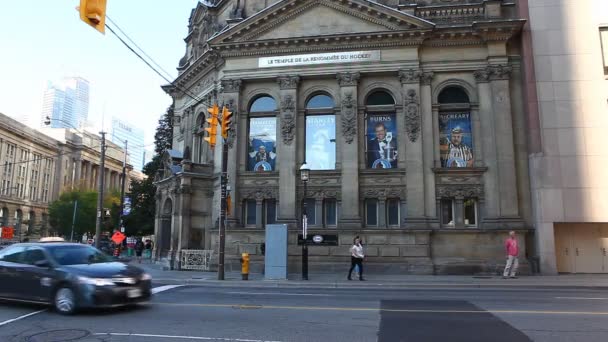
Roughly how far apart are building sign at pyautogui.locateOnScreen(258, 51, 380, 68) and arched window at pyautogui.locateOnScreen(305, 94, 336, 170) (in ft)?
7.15

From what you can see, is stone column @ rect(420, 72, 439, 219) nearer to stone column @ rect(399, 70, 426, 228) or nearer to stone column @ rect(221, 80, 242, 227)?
stone column @ rect(399, 70, 426, 228)

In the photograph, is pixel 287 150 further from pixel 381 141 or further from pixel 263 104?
pixel 381 141

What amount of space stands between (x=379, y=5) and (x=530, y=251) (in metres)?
14.9

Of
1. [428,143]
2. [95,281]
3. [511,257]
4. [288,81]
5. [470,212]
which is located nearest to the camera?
[95,281]

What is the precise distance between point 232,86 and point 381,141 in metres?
9.14

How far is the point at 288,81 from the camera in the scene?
26.1 m

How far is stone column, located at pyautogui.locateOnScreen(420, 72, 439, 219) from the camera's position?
78.9 ft

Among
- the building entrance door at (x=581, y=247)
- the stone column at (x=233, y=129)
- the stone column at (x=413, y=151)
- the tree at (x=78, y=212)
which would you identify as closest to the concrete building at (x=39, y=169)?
the tree at (x=78, y=212)

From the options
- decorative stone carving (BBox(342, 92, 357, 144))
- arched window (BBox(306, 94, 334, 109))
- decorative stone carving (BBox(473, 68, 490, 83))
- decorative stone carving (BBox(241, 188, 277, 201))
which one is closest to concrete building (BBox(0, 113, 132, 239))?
decorative stone carving (BBox(241, 188, 277, 201))

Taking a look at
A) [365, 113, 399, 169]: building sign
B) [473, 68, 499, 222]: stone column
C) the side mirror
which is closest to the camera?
the side mirror

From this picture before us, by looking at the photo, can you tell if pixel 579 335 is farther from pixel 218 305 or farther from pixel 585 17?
pixel 585 17

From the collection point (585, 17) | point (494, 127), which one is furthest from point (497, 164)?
point (585, 17)

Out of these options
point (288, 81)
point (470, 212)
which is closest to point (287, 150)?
point (288, 81)

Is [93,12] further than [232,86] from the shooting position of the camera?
No
